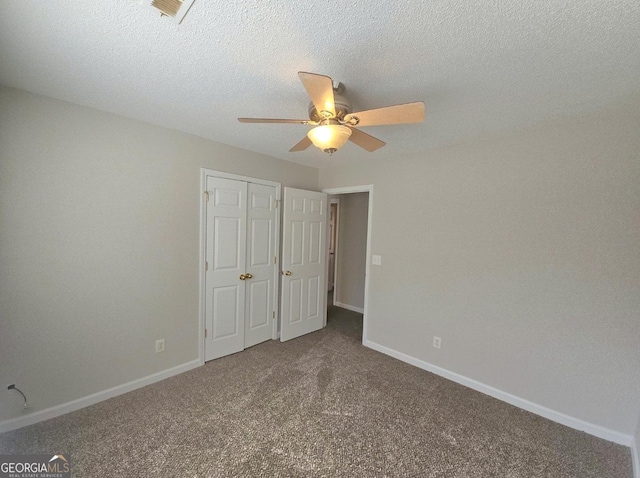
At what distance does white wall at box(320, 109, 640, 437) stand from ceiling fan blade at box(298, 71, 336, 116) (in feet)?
5.72

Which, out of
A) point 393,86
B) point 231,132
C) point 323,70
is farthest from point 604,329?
point 231,132

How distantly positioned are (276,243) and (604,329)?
3.03 m

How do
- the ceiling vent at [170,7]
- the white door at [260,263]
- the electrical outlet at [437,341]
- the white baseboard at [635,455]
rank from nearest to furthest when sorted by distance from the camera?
the ceiling vent at [170,7], the white baseboard at [635,455], the electrical outlet at [437,341], the white door at [260,263]

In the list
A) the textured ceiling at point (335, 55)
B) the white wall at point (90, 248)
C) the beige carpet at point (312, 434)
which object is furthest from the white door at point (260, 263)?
the textured ceiling at point (335, 55)

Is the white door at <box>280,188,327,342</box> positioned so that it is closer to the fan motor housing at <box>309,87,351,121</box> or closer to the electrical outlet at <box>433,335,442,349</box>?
the electrical outlet at <box>433,335,442,349</box>

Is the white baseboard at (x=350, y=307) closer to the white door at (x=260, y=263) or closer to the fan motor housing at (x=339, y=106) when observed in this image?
the white door at (x=260, y=263)

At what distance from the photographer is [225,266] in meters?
2.76

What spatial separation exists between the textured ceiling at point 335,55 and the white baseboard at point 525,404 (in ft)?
7.50

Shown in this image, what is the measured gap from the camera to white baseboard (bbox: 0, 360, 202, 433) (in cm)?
174

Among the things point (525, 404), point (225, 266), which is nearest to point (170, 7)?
point (225, 266)

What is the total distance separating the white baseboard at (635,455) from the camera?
1.52 metres

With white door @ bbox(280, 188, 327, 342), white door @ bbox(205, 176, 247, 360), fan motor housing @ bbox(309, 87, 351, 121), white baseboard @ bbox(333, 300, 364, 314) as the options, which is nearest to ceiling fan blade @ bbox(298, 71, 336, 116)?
fan motor housing @ bbox(309, 87, 351, 121)

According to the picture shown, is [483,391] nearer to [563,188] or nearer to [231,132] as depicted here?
[563,188]

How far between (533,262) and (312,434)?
2176 millimetres
